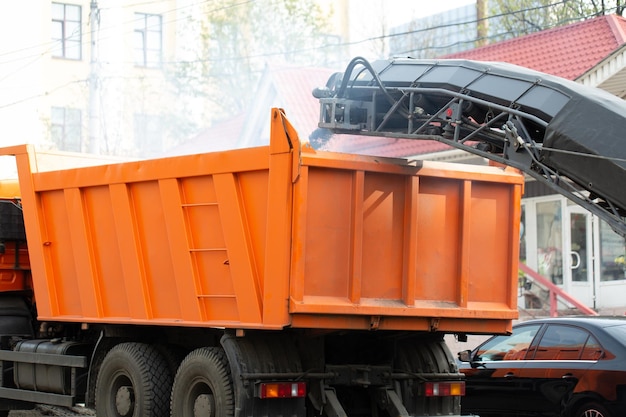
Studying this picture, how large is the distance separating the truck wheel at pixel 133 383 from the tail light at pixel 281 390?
1521 millimetres

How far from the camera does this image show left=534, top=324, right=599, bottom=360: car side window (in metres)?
10.2

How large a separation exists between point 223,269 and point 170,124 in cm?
3503

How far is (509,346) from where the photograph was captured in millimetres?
10977

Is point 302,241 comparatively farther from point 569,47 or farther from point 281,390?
point 569,47

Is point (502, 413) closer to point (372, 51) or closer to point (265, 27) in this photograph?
point (265, 27)

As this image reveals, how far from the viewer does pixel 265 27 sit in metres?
→ 42.0

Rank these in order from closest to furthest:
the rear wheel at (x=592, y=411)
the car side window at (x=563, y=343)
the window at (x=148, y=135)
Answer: the rear wheel at (x=592, y=411) < the car side window at (x=563, y=343) < the window at (x=148, y=135)

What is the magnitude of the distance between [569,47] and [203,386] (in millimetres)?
16489

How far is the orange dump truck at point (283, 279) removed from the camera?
796cm

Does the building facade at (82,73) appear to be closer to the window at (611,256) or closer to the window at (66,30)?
the window at (66,30)

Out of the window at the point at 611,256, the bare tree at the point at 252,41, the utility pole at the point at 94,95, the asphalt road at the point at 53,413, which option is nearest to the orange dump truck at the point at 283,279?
the asphalt road at the point at 53,413

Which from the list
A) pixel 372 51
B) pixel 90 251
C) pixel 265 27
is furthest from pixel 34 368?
pixel 372 51

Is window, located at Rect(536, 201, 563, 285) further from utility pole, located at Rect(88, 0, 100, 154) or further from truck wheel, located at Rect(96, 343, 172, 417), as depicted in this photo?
truck wheel, located at Rect(96, 343, 172, 417)

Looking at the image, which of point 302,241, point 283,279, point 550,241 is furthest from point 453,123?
point 550,241
